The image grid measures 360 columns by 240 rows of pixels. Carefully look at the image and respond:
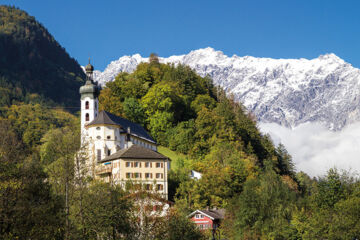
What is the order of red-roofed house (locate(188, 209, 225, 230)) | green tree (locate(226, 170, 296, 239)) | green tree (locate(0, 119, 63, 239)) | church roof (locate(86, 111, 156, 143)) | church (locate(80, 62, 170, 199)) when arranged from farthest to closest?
church roof (locate(86, 111, 156, 143))
church (locate(80, 62, 170, 199))
red-roofed house (locate(188, 209, 225, 230))
green tree (locate(226, 170, 296, 239))
green tree (locate(0, 119, 63, 239))

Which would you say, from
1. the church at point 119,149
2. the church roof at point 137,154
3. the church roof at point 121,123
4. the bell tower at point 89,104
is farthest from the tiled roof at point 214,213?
the bell tower at point 89,104

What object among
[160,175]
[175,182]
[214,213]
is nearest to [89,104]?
[175,182]

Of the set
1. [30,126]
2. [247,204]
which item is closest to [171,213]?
[247,204]

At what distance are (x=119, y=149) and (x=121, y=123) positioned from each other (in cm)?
684

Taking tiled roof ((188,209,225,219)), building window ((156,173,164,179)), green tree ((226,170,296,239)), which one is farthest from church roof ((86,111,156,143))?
green tree ((226,170,296,239))

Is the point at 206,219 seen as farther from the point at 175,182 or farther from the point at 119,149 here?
the point at 119,149

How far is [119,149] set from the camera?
8681 cm

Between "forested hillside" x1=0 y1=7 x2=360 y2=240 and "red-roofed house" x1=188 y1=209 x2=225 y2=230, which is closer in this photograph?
"forested hillside" x1=0 y1=7 x2=360 y2=240

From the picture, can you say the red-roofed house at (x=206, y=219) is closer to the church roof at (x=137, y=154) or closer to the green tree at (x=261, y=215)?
the green tree at (x=261, y=215)

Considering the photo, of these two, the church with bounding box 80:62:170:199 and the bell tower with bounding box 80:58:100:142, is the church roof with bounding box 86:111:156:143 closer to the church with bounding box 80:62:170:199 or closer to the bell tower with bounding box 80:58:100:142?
the church with bounding box 80:62:170:199

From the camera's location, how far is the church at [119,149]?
243ft

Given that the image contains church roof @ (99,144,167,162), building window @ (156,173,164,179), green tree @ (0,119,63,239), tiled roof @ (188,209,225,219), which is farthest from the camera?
church roof @ (99,144,167,162)

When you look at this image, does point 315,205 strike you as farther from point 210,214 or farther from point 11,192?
point 11,192

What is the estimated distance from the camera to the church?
243ft
